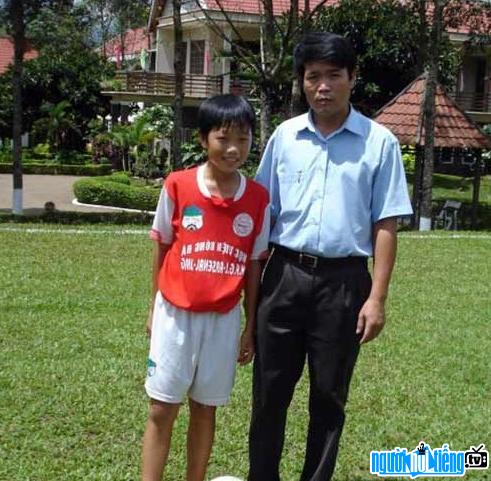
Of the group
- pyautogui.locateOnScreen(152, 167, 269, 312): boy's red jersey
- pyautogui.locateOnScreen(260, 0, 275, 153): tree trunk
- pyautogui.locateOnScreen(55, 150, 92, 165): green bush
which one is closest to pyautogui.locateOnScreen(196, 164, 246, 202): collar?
pyautogui.locateOnScreen(152, 167, 269, 312): boy's red jersey

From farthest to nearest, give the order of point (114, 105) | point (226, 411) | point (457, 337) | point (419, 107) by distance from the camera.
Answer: point (114, 105), point (419, 107), point (457, 337), point (226, 411)

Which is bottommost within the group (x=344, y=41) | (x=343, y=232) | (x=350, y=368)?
(x=350, y=368)

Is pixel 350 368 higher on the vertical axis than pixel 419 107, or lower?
lower

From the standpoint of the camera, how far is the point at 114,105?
1164 inches

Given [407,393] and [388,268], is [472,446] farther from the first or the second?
[388,268]

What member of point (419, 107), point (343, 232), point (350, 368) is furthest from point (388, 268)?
point (419, 107)

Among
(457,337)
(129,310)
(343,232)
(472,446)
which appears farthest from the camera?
(129,310)

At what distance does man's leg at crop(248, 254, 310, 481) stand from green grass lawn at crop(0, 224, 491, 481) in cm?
48

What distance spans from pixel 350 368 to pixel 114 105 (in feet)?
90.3

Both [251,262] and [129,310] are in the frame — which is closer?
[251,262]

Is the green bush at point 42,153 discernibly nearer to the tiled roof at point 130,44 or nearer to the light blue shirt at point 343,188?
the tiled roof at point 130,44

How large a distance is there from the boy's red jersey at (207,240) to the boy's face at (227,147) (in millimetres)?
91

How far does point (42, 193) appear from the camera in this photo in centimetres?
2180

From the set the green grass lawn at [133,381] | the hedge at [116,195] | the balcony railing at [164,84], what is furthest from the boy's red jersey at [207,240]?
the balcony railing at [164,84]
